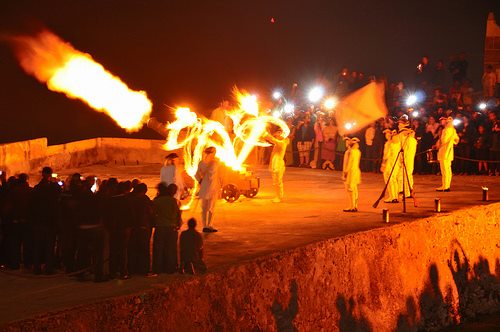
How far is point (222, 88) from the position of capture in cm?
3628

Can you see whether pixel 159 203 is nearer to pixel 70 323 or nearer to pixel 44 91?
pixel 70 323

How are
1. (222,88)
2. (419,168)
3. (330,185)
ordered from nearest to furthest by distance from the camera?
(330,185)
(419,168)
(222,88)

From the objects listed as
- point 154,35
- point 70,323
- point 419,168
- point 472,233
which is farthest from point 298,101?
point 70,323

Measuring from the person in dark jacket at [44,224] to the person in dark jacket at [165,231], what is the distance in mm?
1566

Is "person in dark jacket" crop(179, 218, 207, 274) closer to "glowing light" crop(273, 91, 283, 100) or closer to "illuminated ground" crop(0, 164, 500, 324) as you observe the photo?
"illuminated ground" crop(0, 164, 500, 324)

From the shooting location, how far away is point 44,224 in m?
12.1

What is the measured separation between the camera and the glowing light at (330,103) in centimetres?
2923

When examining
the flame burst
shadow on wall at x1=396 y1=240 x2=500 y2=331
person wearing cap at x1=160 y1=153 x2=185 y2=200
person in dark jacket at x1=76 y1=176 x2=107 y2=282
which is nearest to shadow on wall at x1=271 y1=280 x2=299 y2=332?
person in dark jacket at x1=76 y1=176 x2=107 y2=282

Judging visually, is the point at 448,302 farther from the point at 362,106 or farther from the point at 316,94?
the point at 316,94

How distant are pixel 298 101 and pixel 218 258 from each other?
60.2 ft

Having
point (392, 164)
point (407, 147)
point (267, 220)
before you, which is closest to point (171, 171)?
point (267, 220)

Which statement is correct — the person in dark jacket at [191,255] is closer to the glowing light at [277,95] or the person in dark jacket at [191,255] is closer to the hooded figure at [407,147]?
the hooded figure at [407,147]

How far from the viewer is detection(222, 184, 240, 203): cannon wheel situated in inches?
797

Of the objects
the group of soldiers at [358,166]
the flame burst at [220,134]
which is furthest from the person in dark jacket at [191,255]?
the flame burst at [220,134]
